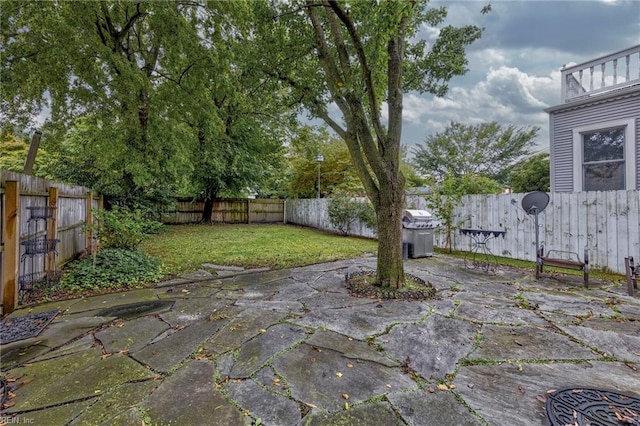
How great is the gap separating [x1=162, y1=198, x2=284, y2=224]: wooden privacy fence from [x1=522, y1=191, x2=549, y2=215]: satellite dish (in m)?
12.0

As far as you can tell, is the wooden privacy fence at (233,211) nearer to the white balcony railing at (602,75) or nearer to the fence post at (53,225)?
the fence post at (53,225)

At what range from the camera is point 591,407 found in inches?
64.4

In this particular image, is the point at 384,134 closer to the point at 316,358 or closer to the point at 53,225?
the point at 316,358

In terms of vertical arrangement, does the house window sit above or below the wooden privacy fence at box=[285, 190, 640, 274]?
above

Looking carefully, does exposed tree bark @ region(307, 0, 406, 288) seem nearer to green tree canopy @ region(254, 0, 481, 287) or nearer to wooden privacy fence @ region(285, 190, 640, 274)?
green tree canopy @ region(254, 0, 481, 287)

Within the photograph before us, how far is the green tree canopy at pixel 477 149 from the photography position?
17.6 meters

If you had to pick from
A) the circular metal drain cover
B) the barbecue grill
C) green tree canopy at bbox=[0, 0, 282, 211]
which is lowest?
the circular metal drain cover

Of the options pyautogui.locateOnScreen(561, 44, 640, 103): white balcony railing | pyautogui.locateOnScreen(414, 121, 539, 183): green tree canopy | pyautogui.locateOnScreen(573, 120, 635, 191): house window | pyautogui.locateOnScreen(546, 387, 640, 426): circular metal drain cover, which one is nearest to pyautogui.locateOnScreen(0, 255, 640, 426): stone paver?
pyautogui.locateOnScreen(546, 387, 640, 426): circular metal drain cover

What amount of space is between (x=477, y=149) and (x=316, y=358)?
20225mm

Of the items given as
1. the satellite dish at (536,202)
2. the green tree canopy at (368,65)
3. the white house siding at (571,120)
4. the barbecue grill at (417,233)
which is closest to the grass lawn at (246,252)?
the barbecue grill at (417,233)

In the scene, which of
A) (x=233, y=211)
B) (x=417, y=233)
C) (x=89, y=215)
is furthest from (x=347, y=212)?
(x=89, y=215)

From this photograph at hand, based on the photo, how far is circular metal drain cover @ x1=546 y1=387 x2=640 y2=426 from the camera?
153 centimetres

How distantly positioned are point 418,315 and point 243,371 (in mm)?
1923

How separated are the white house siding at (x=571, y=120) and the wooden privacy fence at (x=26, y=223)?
31.9 ft
